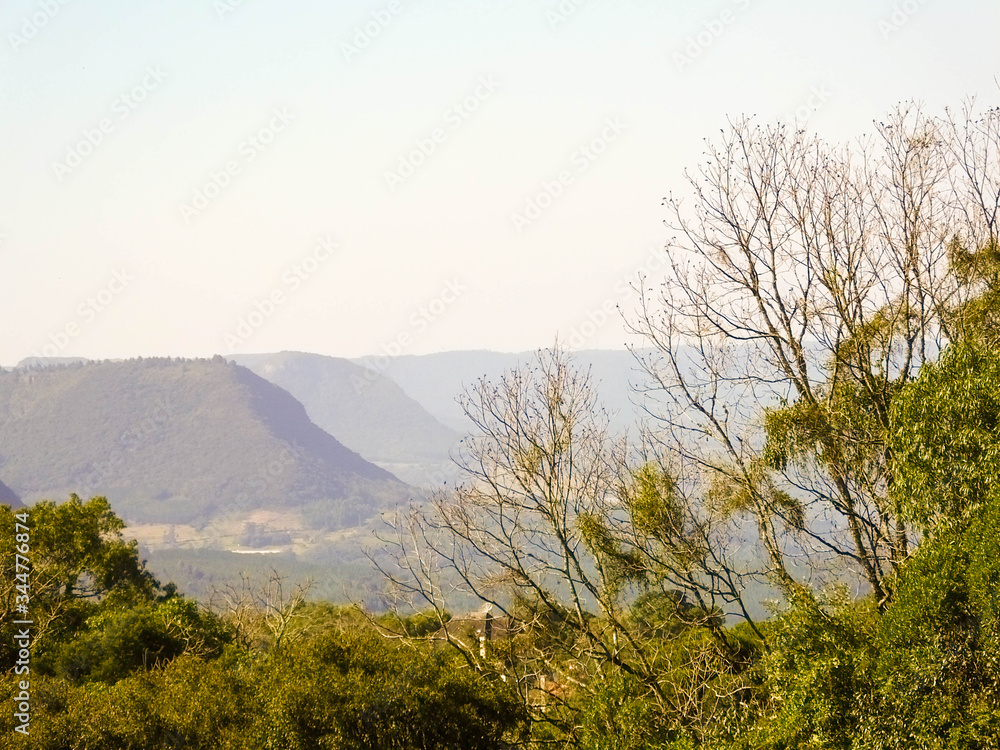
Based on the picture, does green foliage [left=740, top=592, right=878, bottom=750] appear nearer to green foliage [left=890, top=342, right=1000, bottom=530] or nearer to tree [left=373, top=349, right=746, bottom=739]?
green foliage [left=890, top=342, right=1000, bottom=530]

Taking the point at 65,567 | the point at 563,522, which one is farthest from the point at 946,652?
the point at 65,567

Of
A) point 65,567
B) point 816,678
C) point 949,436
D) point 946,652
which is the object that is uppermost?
point 65,567

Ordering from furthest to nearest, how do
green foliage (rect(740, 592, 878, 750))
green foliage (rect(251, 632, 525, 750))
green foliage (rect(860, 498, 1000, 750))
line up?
green foliage (rect(251, 632, 525, 750)) → green foliage (rect(740, 592, 878, 750)) → green foliage (rect(860, 498, 1000, 750))

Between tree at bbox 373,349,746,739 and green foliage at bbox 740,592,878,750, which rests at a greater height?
tree at bbox 373,349,746,739

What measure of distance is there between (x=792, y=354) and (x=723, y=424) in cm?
139

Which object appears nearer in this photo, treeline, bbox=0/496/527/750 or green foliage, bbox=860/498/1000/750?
green foliage, bbox=860/498/1000/750

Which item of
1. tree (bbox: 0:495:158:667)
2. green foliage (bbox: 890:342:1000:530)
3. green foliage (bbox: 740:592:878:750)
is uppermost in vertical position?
tree (bbox: 0:495:158:667)

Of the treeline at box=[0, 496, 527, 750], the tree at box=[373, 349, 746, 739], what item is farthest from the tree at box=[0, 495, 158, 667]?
the tree at box=[373, 349, 746, 739]

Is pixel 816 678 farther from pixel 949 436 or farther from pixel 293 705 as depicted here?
pixel 293 705

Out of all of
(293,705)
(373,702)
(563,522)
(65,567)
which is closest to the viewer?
(293,705)

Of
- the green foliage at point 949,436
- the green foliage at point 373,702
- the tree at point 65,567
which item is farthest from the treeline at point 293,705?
the tree at point 65,567

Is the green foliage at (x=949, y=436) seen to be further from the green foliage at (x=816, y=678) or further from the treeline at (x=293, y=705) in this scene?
the treeline at (x=293, y=705)

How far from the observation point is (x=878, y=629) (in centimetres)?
884

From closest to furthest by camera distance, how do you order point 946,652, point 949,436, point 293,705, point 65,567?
point 946,652
point 949,436
point 293,705
point 65,567
